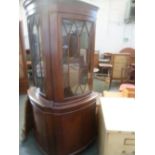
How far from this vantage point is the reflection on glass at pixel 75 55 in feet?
4.86

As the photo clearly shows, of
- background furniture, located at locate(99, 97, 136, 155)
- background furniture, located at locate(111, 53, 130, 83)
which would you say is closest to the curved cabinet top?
background furniture, located at locate(99, 97, 136, 155)

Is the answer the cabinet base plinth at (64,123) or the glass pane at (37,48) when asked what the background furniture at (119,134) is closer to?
the cabinet base plinth at (64,123)

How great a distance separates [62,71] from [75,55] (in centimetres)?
22

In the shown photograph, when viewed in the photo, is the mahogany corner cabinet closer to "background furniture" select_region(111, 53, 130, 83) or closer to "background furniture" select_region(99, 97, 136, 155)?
"background furniture" select_region(99, 97, 136, 155)

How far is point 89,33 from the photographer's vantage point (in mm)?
1655

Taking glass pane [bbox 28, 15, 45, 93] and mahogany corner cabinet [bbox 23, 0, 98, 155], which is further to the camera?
glass pane [bbox 28, 15, 45, 93]

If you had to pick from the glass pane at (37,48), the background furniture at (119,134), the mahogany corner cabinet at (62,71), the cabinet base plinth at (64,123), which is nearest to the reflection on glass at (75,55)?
the mahogany corner cabinet at (62,71)

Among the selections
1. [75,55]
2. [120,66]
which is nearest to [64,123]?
[75,55]

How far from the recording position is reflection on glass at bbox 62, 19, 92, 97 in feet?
4.86

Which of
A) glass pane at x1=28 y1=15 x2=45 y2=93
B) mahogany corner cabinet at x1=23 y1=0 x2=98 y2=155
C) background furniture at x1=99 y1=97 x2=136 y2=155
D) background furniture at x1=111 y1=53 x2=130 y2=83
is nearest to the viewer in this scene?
background furniture at x1=99 y1=97 x2=136 y2=155

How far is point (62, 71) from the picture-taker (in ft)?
4.96

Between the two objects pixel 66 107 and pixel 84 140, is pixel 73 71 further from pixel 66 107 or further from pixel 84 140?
pixel 84 140

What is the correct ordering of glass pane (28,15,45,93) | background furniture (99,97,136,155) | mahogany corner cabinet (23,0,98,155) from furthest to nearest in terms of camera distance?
glass pane (28,15,45,93)
mahogany corner cabinet (23,0,98,155)
background furniture (99,97,136,155)
